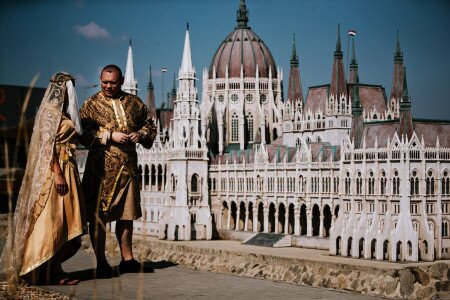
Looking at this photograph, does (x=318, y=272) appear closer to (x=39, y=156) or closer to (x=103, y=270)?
(x=103, y=270)

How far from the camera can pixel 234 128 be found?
297ft

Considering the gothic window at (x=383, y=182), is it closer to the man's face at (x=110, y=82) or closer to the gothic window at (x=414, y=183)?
the gothic window at (x=414, y=183)

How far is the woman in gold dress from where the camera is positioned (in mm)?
10969

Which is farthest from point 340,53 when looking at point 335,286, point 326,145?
point 335,286

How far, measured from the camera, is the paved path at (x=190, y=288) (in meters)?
10.2

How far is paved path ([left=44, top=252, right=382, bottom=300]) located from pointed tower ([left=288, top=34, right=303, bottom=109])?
70.9 m

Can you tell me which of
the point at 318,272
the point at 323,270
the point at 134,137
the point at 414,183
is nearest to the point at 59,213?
the point at 134,137

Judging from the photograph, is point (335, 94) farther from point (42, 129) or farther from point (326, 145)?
point (42, 129)

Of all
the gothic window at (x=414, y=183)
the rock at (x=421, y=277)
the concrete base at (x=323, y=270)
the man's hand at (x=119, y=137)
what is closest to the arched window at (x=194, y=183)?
the concrete base at (x=323, y=270)

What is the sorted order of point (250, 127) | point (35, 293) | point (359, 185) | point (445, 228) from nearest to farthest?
point (35, 293), point (445, 228), point (359, 185), point (250, 127)

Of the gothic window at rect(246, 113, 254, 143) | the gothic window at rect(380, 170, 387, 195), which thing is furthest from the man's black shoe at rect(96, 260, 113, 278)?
the gothic window at rect(246, 113, 254, 143)

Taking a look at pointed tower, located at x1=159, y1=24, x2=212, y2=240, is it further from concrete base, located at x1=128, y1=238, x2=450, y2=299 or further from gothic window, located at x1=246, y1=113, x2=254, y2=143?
concrete base, located at x1=128, y1=238, x2=450, y2=299

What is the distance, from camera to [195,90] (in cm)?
8144

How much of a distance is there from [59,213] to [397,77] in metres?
65.8
